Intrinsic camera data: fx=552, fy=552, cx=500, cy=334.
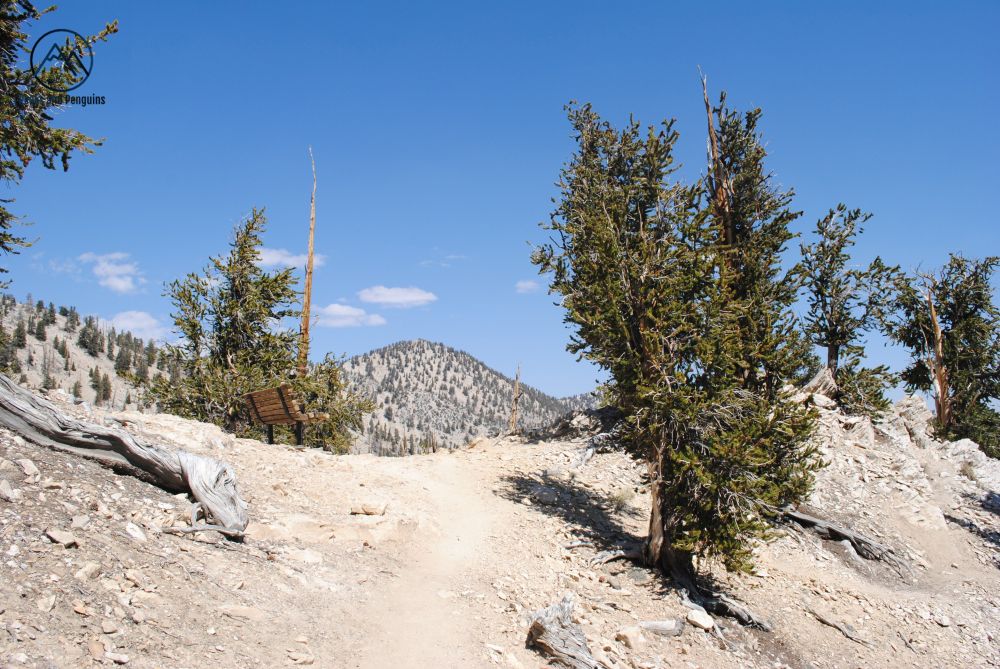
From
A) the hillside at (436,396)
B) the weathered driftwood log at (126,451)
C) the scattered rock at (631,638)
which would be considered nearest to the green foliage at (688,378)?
the scattered rock at (631,638)

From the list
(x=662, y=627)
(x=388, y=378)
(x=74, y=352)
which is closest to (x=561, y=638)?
(x=662, y=627)

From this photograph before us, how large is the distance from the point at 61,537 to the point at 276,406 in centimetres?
979

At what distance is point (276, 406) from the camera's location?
15.8m

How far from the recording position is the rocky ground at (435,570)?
19.3 ft

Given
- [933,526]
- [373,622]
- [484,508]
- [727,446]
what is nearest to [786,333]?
[727,446]

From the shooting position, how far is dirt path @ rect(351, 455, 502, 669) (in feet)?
24.5

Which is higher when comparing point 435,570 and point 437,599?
point 435,570

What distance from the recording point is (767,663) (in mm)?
10312

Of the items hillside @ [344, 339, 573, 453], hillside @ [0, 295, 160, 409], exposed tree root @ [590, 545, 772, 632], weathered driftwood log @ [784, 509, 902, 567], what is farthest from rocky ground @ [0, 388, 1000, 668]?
hillside @ [344, 339, 573, 453]

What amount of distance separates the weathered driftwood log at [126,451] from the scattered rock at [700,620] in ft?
27.5

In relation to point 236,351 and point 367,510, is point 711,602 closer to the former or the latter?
point 367,510

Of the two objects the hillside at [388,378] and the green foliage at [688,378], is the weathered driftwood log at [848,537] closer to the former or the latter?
the green foliage at [688,378]

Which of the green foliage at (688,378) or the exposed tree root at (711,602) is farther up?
the green foliage at (688,378)

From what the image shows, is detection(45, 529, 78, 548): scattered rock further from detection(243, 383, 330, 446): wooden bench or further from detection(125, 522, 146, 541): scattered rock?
detection(243, 383, 330, 446): wooden bench
